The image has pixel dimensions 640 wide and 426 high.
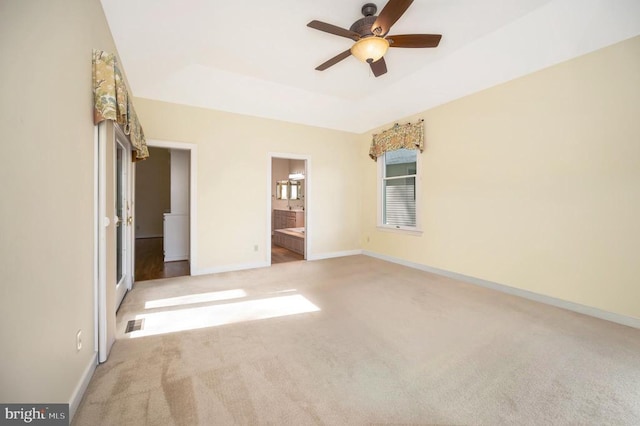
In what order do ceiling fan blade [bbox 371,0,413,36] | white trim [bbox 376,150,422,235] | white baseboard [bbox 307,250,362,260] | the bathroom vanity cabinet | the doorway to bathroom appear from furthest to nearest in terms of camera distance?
the bathroom vanity cabinet, the doorway to bathroom, white baseboard [bbox 307,250,362,260], white trim [bbox 376,150,422,235], ceiling fan blade [bbox 371,0,413,36]

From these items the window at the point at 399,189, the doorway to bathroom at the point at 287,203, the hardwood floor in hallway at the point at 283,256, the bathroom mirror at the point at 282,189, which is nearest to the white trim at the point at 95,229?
the hardwood floor in hallway at the point at 283,256

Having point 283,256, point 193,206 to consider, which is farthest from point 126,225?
point 283,256

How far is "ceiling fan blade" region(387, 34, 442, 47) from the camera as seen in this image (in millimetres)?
2658

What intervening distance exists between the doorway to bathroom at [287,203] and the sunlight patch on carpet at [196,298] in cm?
285

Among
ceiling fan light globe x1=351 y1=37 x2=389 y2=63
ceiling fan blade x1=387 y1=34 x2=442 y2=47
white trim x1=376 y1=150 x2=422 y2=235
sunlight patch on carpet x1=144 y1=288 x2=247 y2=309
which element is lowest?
sunlight patch on carpet x1=144 y1=288 x2=247 y2=309

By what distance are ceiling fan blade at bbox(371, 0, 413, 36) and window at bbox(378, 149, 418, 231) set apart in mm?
2586

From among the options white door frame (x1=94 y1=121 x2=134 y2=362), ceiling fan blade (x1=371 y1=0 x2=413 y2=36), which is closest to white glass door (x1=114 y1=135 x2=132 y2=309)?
white door frame (x1=94 y1=121 x2=134 y2=362)

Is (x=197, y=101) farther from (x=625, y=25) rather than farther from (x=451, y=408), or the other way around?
(x=625, y=25)

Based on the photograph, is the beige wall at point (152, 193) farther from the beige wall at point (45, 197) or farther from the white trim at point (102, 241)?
the beige wall at point (45, 197)

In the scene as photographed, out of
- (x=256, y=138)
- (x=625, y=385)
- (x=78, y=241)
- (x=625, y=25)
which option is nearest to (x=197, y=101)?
(x=256, y=138)

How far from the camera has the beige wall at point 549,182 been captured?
259 cm

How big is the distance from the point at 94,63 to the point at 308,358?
8.40 ft

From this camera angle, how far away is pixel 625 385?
5.60 ft

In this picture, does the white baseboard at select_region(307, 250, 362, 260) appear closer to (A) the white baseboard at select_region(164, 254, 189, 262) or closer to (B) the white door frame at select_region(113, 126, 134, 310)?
(A) the white baseboard at select_region(164, 254, 189, 262)
